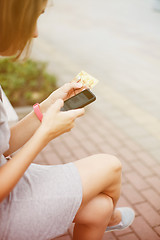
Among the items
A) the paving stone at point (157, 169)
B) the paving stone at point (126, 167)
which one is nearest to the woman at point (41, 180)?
the paving stone at point (126, 167)

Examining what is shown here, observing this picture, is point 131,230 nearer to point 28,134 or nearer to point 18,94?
point 28,134

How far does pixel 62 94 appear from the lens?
75.3 inches

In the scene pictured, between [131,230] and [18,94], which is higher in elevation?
[18,94]

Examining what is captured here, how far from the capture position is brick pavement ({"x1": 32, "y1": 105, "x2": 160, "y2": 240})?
2.49 metres

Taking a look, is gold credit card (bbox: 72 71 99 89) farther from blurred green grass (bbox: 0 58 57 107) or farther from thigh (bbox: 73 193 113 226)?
blurred green grass (bbox: 0 58 57 107)

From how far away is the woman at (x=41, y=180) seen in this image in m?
1.38

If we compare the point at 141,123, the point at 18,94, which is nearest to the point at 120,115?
the point at 141,123

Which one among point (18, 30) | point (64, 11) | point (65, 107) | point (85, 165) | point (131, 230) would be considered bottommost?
point (131, 230)

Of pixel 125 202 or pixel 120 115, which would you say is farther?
pixel 120 115

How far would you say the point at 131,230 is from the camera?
244 cm

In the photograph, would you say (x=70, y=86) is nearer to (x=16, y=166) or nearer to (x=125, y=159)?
(x=16, y=166)

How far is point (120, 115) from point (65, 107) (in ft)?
9.39

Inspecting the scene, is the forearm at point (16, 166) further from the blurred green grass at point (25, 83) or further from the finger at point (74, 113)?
the blurred green grass at point (25, 83)

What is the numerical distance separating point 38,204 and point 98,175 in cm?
40
